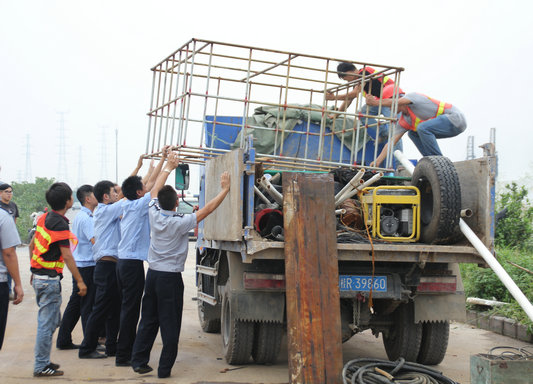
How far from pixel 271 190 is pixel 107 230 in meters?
2.18

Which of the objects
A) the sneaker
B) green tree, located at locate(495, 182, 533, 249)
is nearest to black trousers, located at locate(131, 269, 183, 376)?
the sneaker

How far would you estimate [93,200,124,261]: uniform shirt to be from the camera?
23.0 ft

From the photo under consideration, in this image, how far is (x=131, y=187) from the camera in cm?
668

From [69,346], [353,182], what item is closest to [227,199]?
[353,182]

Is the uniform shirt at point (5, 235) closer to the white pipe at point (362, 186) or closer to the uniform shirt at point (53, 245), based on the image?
the uniform shirt at point (53, 245)

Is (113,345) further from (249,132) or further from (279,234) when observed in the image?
(249,132)

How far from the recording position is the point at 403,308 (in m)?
6.41

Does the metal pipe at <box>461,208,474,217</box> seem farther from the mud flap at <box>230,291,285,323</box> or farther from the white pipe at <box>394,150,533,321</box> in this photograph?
the mud flap at <box>230,291,285,323</box>

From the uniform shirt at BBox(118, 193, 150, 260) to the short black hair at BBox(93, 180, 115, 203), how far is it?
Answer: 0.67 m

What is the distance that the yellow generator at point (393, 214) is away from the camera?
19.9 ft

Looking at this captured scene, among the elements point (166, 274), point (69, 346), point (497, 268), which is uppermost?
point (497, 268)

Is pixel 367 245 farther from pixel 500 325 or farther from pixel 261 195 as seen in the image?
pixel 500 325

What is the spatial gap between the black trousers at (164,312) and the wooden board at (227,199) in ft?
2.22

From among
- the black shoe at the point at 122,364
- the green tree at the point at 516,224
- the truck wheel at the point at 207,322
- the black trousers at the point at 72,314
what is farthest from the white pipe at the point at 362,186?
the green tree at the point at 516,224
